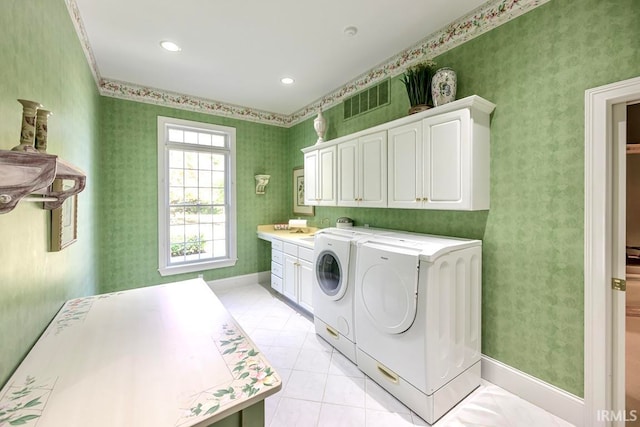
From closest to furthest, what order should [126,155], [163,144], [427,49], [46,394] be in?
[46,394], [427,49], [126,155], [163,144]

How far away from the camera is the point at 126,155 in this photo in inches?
131

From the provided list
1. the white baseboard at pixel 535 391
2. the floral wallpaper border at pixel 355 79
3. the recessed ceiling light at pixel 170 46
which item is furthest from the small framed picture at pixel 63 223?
the white baseboard at pixel 535 391

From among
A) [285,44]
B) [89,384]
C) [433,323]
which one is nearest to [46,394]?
[89,384]

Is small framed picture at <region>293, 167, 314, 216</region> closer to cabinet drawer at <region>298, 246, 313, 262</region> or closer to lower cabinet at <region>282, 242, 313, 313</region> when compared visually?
lower cabinet at <region>282, 242, 313, 313</region>

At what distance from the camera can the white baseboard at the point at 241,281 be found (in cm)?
400

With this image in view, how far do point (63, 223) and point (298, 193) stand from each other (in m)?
3.07

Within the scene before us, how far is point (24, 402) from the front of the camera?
2.60ft

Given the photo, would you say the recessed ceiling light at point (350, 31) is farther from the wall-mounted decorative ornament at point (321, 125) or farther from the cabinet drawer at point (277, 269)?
the cabinet drawer at point (277, 269)

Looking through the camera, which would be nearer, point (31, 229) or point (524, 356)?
point (31, 229)

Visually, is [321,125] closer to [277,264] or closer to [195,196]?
[277,264]

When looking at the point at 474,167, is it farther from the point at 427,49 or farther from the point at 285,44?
the point at 285,44

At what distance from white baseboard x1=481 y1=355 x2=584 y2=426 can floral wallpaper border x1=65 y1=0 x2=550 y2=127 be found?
2.52m

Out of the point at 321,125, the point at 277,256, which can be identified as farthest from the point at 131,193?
the point at 321,125

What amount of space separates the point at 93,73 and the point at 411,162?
3338 millimetres
